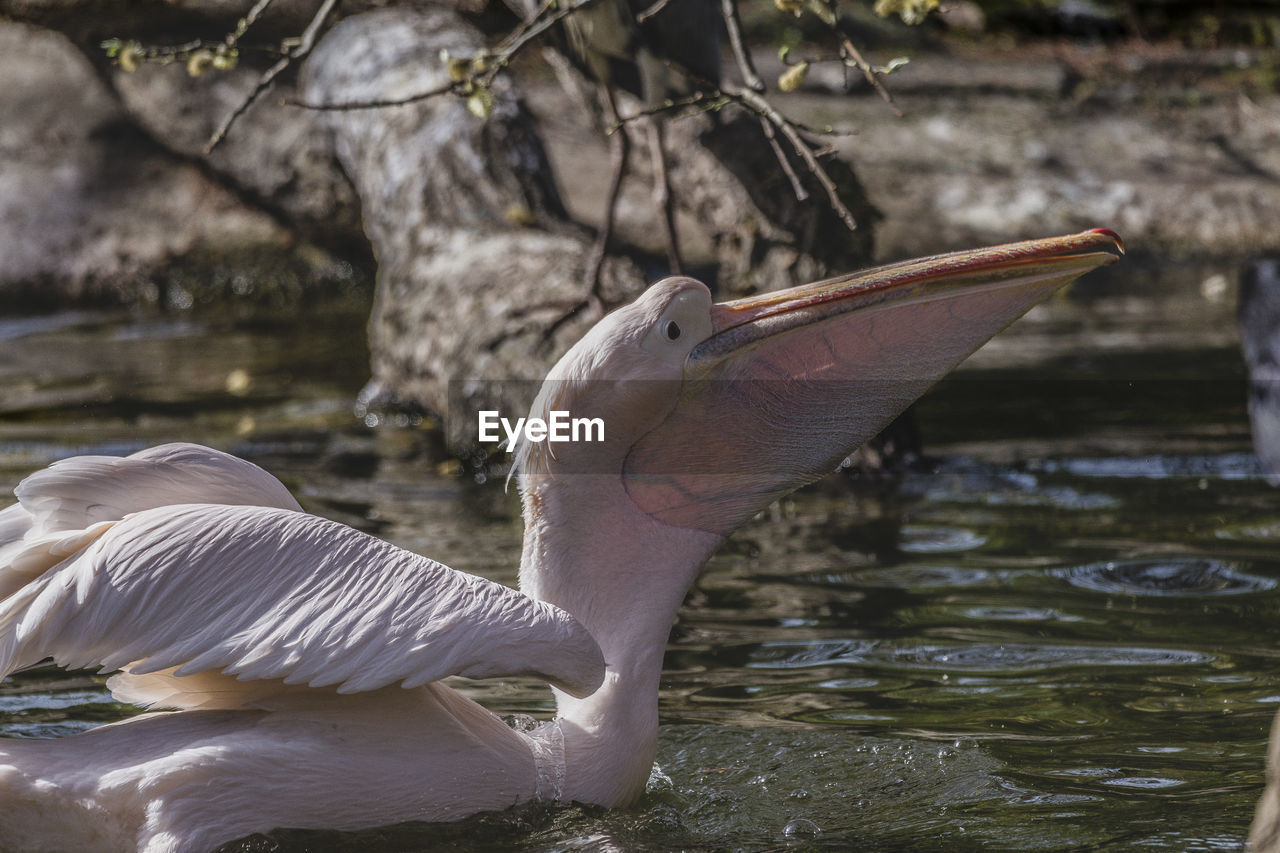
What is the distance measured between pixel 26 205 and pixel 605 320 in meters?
7.72

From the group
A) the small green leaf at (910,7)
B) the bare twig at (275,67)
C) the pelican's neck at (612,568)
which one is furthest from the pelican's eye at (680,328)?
the bare twig at (275,67)

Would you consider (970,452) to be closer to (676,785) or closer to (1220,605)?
(1220,605)

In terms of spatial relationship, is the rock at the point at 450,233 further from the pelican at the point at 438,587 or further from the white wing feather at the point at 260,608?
the white wing feather at the point at 260,608

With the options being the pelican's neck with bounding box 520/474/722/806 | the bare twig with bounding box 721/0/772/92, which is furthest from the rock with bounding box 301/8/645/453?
the pelican's neck with bounding box 520/474/722/806

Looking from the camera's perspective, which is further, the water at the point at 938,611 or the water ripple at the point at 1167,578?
the water ripple at the point at 1167,578

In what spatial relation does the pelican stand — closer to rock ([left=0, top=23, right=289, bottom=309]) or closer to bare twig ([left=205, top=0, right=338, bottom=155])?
bare twig ([left=205, top=0, right=338, bottom=155])

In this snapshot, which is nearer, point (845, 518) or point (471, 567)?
point (471, 567)

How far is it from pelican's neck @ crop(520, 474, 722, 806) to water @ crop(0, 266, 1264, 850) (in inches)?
9.7

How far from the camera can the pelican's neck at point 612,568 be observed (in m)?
2.58

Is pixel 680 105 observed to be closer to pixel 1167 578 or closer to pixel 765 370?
pixel 765 370

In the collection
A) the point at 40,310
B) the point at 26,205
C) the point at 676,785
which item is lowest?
the point at 676,785

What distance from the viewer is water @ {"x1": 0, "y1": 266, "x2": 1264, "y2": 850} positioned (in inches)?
101

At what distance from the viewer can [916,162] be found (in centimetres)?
962

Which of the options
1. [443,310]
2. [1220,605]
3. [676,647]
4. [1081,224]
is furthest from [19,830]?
[1081,224]
